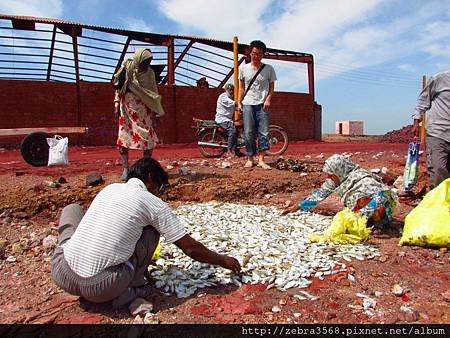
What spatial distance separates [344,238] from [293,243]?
39cm

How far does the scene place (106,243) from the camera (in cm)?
209

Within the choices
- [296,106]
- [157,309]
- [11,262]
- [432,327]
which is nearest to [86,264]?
[157,309]

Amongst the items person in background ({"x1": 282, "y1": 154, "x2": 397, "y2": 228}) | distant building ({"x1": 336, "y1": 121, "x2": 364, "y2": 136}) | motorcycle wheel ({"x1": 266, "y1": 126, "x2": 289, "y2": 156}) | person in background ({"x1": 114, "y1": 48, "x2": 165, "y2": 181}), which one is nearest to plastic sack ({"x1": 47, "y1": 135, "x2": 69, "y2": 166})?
person in background ({"x1": 114, "y1": 48, "x2": 165, "y2": 181})

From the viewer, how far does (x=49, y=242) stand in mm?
3445

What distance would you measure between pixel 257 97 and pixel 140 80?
170 centimetres

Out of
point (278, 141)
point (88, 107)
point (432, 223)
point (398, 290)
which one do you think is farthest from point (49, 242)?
point (88, 107)

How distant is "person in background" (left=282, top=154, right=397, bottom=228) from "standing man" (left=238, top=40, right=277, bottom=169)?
2.30 m

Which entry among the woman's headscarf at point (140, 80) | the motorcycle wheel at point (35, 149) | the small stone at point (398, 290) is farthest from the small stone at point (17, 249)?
the motorcycle wheel at point (35, 149)

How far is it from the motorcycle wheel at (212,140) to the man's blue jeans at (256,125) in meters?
2.32

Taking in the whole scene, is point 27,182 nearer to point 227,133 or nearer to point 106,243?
point 106,243

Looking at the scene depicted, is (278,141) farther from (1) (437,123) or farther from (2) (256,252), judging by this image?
(2) (256,252)

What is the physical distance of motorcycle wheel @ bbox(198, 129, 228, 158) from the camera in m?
8.27

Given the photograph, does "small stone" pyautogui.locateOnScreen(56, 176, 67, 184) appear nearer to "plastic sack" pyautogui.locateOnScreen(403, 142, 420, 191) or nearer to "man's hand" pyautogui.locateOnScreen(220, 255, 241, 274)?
"man's hand" pyautogui.locateOnScreen(220, 255, 241, 274)

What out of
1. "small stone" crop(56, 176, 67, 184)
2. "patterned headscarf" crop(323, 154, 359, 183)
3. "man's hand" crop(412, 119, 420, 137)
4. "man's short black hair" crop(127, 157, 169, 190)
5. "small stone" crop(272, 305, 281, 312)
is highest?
"man's hand" crop(412, 119, 420, 137)
